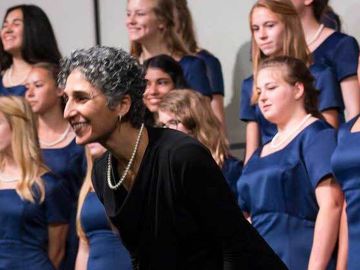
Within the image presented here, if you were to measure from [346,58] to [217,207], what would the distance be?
1690 mm

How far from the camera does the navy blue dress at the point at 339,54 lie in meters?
3.79

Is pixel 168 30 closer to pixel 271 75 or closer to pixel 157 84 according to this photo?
pixel 157 84

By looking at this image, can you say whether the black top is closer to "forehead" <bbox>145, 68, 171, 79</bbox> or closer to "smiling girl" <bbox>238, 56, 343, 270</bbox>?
"smiling girl" <bbox>238, 56, 343, 270</bbox>

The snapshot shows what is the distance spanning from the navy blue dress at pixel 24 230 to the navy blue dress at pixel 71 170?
14cm

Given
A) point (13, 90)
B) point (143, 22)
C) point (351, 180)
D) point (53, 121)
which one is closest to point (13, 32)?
point (13, 90)

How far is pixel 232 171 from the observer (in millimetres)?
3826

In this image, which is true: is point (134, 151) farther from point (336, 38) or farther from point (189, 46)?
point (189, 46)

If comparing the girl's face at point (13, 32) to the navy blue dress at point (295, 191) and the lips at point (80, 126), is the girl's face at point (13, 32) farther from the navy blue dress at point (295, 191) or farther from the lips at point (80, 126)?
the lips at point (80, 126)

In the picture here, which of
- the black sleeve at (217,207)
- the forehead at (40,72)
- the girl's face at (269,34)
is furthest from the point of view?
the forehead at (40,72)

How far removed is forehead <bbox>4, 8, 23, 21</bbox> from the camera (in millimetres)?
4672

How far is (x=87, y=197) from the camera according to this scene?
3.92m

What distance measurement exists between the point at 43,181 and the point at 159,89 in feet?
1.78

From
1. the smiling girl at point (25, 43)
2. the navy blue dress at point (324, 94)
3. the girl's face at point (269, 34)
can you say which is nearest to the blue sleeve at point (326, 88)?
the navy blue dress at point (324, 94)

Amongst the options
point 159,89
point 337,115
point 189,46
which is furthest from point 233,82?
point 337,115
